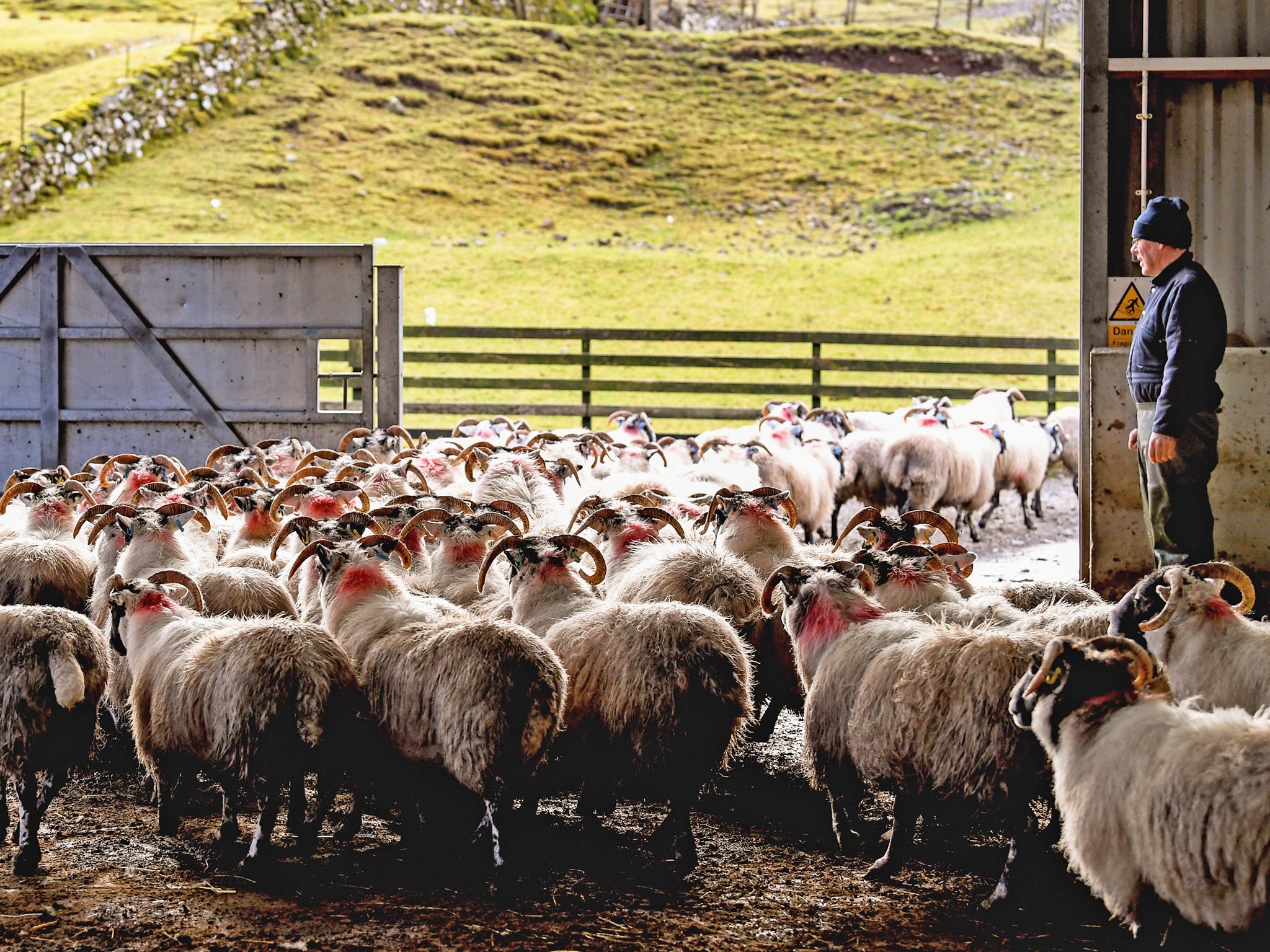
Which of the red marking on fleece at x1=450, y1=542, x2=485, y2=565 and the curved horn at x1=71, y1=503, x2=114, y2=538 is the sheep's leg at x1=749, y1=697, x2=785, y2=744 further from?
the curved horn at x1=71, y1=503, x2=114, y2=538

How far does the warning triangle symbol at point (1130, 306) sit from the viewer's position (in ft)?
25.9

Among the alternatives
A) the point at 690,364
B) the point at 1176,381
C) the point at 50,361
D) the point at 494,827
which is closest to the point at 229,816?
the point at 494,827

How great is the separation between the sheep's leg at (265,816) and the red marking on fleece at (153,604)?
119cm

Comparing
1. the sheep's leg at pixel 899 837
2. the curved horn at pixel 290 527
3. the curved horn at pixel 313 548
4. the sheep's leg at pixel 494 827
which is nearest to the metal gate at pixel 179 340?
the curved horn at pixel 290 527

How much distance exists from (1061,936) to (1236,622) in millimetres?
1494

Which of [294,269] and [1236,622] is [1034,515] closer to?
[294,269]

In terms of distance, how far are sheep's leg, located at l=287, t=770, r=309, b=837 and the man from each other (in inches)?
166

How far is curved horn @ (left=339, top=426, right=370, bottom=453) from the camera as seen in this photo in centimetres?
1109

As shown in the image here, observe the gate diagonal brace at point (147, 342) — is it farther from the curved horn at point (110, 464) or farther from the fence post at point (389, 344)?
the curved horn at point (110, 464)

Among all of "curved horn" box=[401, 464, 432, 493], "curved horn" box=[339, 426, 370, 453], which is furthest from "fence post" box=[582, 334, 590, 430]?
"curved horn" box=[401, 464, 432, 493]

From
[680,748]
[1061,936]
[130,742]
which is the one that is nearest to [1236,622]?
[1061,936]

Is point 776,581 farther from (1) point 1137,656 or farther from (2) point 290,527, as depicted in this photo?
(2) point 290,527

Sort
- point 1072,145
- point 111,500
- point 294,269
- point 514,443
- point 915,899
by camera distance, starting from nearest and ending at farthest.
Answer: point 915,899
point 111,500
point 514,443
point 294,269
point 1072,145

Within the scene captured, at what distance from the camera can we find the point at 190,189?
38125mm
